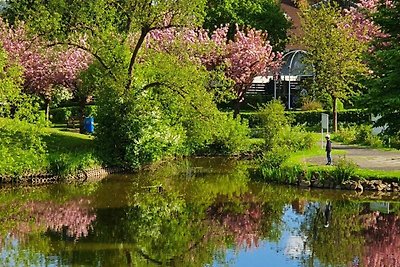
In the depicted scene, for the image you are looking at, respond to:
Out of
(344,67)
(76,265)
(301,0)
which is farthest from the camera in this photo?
→ (301,0)

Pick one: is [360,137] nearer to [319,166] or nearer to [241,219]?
[319,166]

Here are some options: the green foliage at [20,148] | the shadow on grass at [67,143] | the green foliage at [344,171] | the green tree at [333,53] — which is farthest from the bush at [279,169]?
the green tree at [333,53]

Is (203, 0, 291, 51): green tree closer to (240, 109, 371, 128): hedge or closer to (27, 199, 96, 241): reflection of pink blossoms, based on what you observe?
(240, 109, 371, 128): hedge

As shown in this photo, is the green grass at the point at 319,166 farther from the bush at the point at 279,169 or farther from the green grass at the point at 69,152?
the green grass at the point at 69,152

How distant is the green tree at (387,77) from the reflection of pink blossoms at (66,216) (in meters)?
7.69

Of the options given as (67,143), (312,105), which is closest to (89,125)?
(67,143)

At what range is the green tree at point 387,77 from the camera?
1418 centimetres

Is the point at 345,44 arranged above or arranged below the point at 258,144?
above

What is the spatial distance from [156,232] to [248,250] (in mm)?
2874

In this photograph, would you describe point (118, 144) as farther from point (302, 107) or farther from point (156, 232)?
point (302, 107)

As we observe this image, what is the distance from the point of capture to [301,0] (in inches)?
2630

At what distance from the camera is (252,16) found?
183ft

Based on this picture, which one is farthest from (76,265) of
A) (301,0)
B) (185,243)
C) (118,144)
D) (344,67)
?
(301,0)

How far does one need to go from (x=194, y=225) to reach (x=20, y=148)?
405 inches
